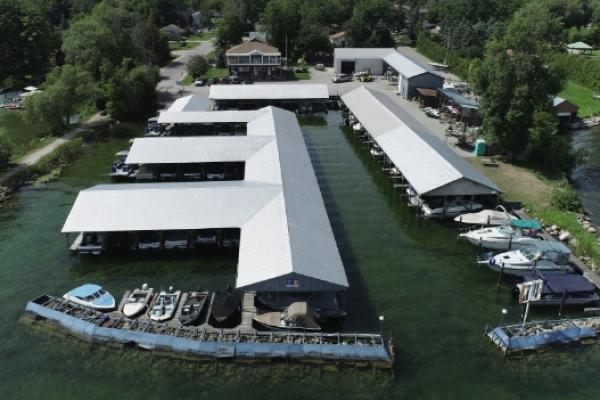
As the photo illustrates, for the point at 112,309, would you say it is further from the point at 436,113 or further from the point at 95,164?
the point at 436,113

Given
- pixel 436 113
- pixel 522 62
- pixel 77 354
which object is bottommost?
pixel 77 354

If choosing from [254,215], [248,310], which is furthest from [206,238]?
[248,310]

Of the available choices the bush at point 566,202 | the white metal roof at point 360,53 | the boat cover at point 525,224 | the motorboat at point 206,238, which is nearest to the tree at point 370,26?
the white metal roof at point 360,53

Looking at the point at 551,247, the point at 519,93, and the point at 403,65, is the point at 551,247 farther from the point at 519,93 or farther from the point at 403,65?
the point at 403,65

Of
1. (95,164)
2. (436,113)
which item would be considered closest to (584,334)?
(436,113)

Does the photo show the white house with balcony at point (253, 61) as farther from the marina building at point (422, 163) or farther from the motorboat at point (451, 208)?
the motorboat at point (451, 208)

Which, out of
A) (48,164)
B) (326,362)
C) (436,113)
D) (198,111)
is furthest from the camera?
(436,113)

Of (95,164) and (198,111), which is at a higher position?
(198,111)

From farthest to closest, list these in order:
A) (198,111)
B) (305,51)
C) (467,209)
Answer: (305,51) < (198,111) < (467,209)
